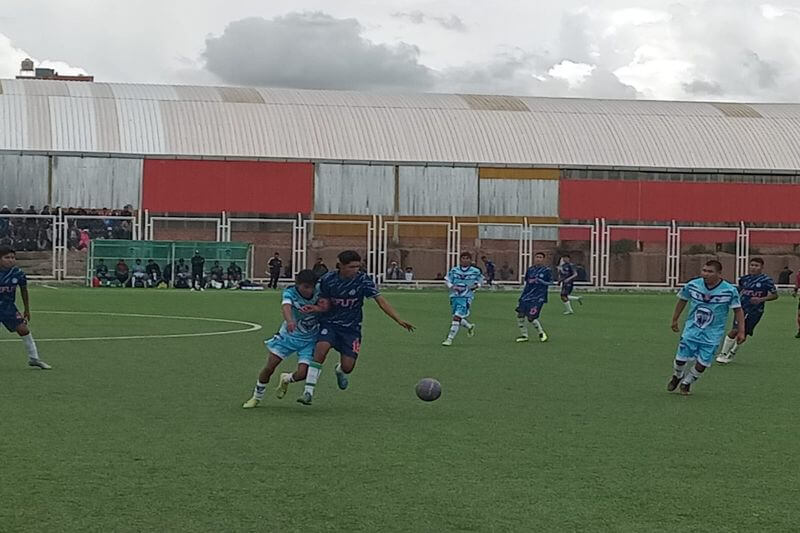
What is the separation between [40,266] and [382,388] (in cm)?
4465

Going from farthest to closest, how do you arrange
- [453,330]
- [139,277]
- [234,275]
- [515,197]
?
[515,197] → [234,275] → [139,277] → [453,330]

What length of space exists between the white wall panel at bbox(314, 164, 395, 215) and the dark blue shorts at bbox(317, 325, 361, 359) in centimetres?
4767

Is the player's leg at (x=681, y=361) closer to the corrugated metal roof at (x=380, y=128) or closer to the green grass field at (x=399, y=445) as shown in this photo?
the green grass field at (x=399, y=445)

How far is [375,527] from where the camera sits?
27.6ft

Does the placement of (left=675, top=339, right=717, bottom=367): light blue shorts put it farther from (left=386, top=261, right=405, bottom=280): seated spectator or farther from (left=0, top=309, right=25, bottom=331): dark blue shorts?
Answer: (left=386, top=261, right=405, bottom=280): seated spectator

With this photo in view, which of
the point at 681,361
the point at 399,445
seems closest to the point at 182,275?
the point at 681,361

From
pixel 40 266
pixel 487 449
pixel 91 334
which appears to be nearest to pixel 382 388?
pixel 487 449

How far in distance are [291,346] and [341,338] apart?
0.56 meters

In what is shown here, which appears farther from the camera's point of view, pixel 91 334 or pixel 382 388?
pixel 91 334

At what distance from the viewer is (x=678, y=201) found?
6494cm

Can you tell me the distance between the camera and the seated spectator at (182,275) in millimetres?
56125

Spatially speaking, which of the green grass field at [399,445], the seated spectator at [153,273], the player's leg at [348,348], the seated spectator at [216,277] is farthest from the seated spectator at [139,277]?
the player's leg at [348,348]

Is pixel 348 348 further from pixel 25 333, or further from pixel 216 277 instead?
pixel 216 277

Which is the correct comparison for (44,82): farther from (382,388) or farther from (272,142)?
(382,388)
